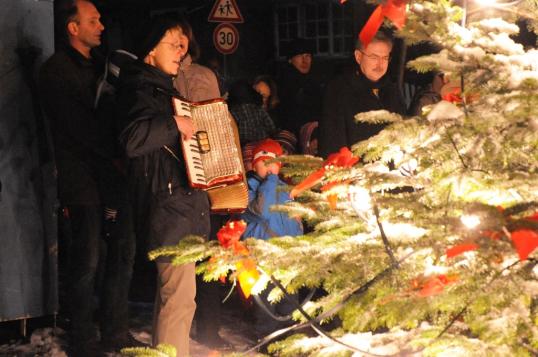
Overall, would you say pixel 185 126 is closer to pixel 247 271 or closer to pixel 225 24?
pixel 247 271

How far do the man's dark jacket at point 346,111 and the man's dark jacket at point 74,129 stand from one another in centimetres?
151

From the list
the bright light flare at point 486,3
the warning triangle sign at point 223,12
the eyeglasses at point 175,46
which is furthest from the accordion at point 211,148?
the warning triangle sign at point 223,12

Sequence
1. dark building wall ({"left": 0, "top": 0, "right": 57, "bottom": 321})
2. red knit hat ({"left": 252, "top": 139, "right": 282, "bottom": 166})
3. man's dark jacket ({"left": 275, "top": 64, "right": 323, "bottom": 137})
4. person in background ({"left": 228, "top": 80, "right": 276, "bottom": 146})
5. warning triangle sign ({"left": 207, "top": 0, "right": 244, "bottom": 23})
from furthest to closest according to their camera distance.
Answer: warning triangle sign ({"left": 207, "top": 0, "right": 244, "bottom": 23}) → man's dark jacket ({"left": 275, "top": 64, "right": 323, "bottom": 137}) → person in background ({"left": 228, "top": 80, "right": 276, "bottom": 146}) → red knit hat ({"left": 252, "top": 139, "right": 282, "bottom": 166}) → dark building wall ({"left": 0, "top": 0, "right": 57, "bottom": 321})

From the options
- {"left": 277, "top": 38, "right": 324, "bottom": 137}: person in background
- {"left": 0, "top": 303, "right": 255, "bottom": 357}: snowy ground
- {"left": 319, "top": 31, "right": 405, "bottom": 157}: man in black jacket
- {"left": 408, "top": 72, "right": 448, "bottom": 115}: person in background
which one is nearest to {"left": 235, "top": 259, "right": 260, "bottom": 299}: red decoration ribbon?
{"left": 0, "top": 303, "right": 255, "bottom": 357}: snowy ground

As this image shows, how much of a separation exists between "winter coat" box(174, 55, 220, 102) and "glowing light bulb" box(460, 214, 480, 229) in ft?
14.1

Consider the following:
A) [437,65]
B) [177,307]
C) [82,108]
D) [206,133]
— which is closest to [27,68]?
[82,108]

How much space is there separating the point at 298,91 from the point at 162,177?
18.8 ft

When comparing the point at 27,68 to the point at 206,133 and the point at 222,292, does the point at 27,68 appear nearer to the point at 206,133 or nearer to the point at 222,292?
the point at 206,133

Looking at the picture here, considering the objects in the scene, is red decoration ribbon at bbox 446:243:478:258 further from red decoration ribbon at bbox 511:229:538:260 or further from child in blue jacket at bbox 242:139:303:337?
child in blue jacket at bbox 242:139:303:337

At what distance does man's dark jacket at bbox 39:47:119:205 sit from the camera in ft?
22.5

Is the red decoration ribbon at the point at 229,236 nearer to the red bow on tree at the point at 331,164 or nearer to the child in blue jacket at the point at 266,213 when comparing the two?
the red bow on tree at the point at 331,164

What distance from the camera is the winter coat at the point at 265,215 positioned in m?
7.70

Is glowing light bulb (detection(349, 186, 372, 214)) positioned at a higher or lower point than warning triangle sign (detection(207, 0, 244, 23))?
lower

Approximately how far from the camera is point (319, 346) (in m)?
3.66
